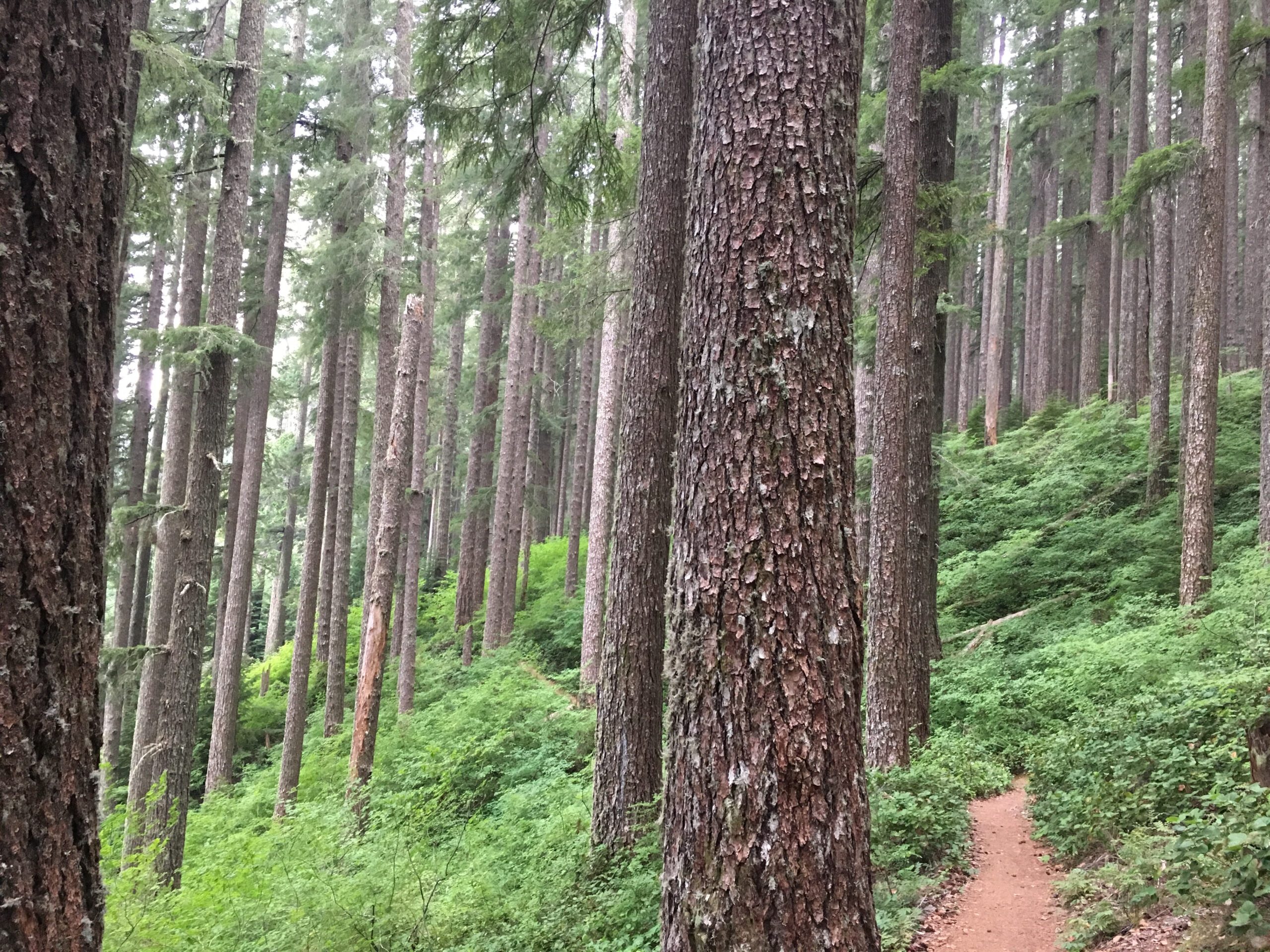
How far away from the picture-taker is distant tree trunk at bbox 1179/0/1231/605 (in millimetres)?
9578

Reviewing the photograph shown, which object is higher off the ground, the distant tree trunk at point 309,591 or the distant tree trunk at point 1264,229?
the distant tree trunk at point 1264,229

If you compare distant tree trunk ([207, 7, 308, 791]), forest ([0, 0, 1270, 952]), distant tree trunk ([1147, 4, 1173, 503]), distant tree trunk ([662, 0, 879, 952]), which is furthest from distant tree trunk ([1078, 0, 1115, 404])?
distant tree trunk ([662, 0, 879, 952])

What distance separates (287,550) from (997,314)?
962 inches

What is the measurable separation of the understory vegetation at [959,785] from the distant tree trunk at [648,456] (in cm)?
58

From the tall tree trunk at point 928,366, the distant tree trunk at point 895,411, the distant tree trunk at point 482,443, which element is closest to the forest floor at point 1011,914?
the distant tree trunk at point 895,411

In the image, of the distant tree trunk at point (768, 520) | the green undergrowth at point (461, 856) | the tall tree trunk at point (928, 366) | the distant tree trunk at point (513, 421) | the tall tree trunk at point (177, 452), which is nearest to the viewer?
the distant tree trunk at point (768, 520)

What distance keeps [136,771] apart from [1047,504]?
15301 mm

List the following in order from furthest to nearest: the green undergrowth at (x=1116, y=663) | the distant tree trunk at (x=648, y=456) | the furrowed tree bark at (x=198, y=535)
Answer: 1. the furrowed tree bark at (x=198, y=535)
2. the distant tree trunk at (x=648, y=456)
3. the green undergrowth at (x=1116, y=663)

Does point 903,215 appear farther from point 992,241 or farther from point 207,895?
point 992,241

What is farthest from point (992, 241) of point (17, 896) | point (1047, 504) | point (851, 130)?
point (17, 896)

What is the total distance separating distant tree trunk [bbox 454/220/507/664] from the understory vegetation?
4.52 metres

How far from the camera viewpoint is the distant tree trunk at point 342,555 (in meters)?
12.5

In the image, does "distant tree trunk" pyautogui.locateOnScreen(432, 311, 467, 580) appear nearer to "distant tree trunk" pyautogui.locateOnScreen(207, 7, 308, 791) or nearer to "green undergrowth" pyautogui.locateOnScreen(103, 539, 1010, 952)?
"distant tree trunk" pyautogui.locateOnScreen(207, 7, 308, 791)

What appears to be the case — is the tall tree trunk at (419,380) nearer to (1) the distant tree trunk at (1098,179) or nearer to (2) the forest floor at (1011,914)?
(2) the forest floor at (1011,914)
